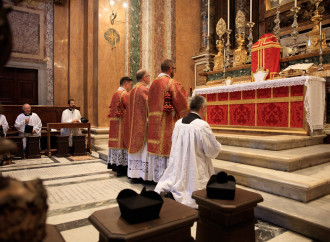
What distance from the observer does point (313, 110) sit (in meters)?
4.73

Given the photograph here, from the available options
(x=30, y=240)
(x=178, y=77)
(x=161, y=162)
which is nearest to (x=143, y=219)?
(x=30, y=240)

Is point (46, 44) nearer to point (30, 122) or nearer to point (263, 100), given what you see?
point (30, 122)

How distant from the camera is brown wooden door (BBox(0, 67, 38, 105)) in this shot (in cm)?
944

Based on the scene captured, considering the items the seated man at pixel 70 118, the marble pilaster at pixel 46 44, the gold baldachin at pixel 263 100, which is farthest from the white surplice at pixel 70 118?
the gold baldachin at pixel 263 100

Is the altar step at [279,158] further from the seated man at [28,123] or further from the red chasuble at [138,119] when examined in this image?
the seated man at [28,123]

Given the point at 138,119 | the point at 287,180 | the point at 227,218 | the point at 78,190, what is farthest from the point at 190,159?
the point at 78,190

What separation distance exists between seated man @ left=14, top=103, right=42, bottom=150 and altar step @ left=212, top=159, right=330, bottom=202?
6.02m

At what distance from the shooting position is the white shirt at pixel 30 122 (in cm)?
780

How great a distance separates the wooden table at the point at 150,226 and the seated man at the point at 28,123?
23.5ft

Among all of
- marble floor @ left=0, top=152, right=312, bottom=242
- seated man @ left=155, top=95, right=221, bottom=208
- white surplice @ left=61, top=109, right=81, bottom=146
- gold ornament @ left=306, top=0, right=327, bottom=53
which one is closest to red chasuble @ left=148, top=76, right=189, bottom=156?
marble floor @ left=0, top=152, right=312, bottom=242

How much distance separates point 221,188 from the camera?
5.36 feet

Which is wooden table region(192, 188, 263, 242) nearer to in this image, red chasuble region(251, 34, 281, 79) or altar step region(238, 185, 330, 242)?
altar step region(238, 185, 330, 242)

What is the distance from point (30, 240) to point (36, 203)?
4.2 inches

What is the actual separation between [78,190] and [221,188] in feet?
10.1
